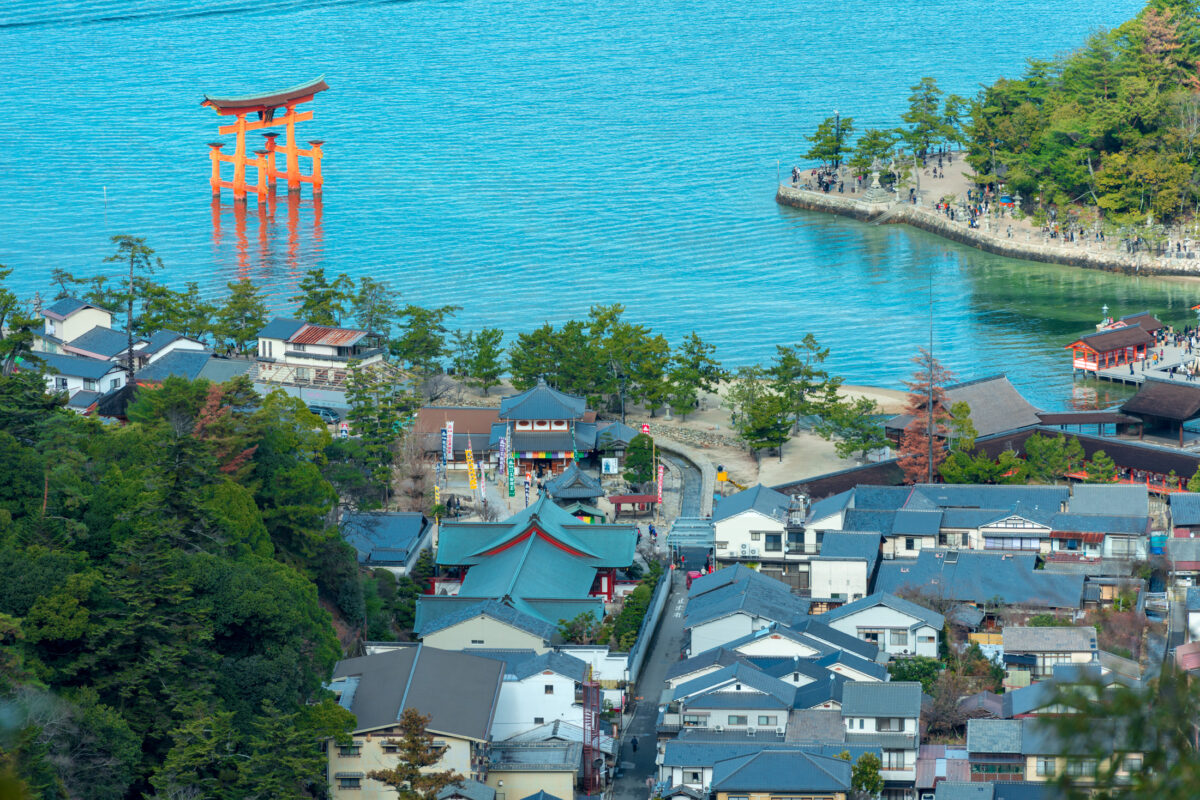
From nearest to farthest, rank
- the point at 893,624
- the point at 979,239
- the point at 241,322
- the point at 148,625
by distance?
the point at 148,625, the point at 893,624, the point at 241,322, the point at 979,239

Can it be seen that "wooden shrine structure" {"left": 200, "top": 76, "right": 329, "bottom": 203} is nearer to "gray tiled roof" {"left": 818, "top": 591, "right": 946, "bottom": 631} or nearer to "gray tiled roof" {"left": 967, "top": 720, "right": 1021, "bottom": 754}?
"gray tiled roof" {"left": 818, "top": 591, "right": 946, "bottom": 631}

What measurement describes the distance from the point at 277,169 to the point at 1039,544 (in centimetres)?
4234

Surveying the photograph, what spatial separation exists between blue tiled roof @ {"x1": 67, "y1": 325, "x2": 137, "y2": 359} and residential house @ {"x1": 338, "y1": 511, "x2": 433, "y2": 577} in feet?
35.6

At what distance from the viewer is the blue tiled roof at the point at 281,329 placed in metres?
36.9

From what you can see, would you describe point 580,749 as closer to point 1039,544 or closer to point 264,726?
point 264,726

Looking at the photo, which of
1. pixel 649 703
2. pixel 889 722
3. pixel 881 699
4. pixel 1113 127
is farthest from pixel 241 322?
pixel 1113 127

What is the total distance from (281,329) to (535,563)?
42.3 ft

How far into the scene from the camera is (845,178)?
58312 mm

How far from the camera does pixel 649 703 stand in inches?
909

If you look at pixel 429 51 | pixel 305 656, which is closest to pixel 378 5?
pixel 429 51

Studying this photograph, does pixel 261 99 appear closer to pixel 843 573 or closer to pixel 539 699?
pixel 843 573

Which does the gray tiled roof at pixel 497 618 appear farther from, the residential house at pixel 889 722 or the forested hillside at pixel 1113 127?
the forested hillside at pixel 1113 127

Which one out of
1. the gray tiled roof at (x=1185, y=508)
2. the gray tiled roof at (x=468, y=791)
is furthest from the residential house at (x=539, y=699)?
the gray tiled roof at (x=1185, y=508)

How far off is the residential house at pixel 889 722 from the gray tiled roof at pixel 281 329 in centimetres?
1923
